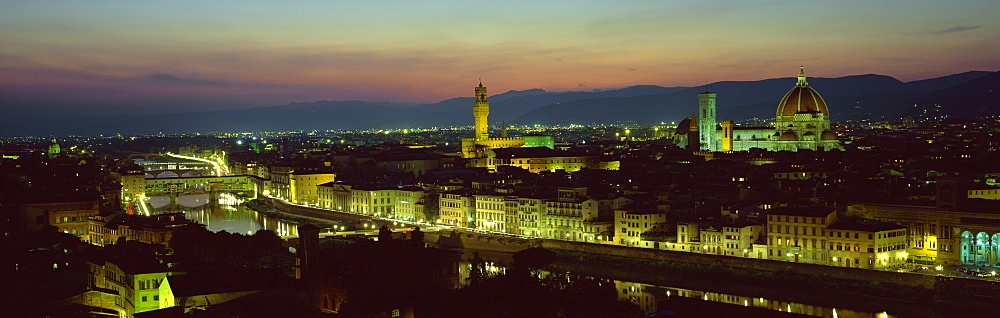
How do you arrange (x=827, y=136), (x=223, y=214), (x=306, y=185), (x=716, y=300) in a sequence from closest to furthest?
(x=716, y=300) → (x=223, y=214) → (x=306, y=185) → (x=827, y=136)

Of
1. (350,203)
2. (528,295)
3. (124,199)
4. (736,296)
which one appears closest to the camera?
(528,295)

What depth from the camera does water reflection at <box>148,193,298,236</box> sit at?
39688mm

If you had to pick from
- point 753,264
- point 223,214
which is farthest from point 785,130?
point 753,264

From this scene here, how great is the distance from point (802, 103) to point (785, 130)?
1717mm

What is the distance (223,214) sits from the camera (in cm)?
4794

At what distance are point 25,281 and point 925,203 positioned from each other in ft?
66.2

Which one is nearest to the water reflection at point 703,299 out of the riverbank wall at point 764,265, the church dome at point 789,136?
the riverbank wall at point 764,265

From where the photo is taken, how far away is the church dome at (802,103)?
196 ft

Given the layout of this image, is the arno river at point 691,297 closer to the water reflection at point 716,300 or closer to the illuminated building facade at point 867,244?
the water reflection at point 716,300

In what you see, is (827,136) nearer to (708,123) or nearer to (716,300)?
(708,123)

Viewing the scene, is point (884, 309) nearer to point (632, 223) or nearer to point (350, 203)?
point (632, 223)

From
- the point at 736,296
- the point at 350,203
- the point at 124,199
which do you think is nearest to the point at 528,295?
the point at 736,296

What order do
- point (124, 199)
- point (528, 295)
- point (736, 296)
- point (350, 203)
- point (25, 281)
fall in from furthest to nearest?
point (124, 199) → point (350, 203) → point (736, 296) → point (25, 281) → point (528, 295)

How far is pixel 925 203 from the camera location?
2658 cm
